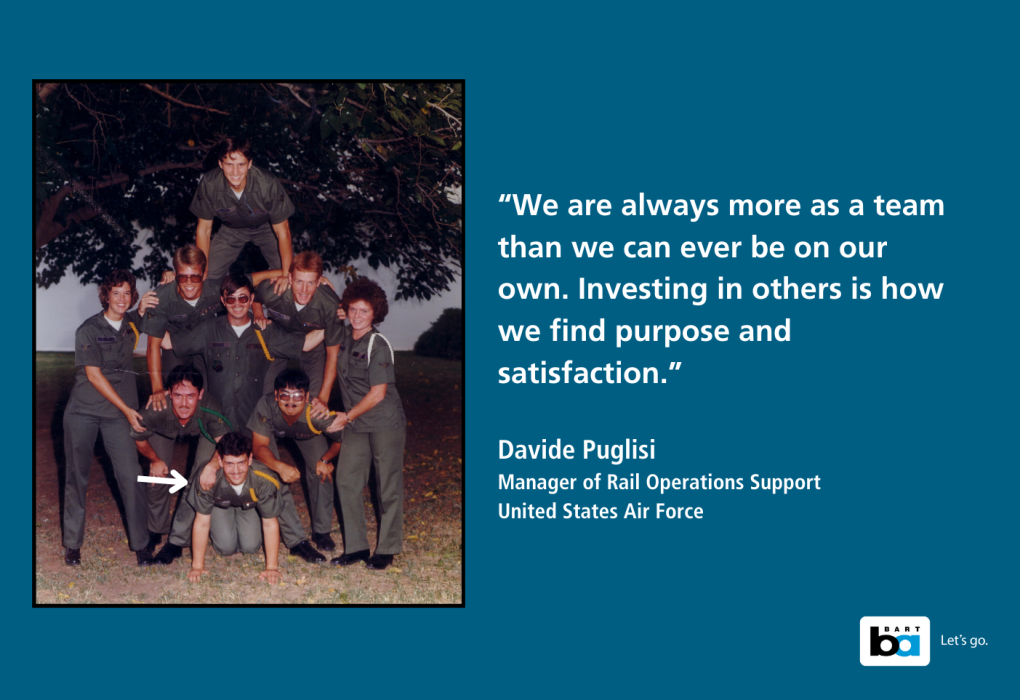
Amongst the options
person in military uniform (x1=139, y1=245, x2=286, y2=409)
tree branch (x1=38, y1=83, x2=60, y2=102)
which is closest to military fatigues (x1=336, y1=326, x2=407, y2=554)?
person in military uniform (x1=139, y1=245, x2=286, y2=409)

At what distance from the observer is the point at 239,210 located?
661 centimetres

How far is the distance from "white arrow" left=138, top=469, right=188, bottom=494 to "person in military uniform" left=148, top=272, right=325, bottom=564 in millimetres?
131

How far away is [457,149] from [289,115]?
4.42 ft

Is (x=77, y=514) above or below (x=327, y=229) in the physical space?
below

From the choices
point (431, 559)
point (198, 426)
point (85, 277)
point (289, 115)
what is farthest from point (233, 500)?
point (289, 115)

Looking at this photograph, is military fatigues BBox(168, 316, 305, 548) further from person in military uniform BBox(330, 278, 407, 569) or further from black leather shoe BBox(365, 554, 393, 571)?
black leather shoe BBox(365, 554, 393, 571)

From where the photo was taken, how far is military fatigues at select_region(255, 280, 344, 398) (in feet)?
20.9

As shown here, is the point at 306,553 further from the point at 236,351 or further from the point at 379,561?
the point at 236,351

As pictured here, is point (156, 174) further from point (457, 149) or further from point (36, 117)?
point (457, 149)

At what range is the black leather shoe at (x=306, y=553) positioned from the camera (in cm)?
639

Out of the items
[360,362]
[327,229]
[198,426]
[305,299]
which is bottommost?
[198,426]

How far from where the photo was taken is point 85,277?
22.7 feet

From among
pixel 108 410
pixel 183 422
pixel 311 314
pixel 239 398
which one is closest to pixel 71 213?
pixel 108 410

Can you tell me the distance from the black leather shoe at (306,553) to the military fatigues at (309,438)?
19 cm
